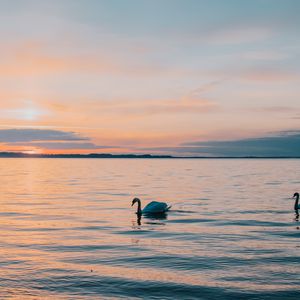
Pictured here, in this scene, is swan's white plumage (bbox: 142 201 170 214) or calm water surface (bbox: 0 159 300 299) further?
swan's white plumage (bbox: 142 201 170 214)

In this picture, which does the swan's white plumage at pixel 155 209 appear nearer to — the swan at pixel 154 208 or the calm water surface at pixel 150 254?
the swan at pixel 154 208

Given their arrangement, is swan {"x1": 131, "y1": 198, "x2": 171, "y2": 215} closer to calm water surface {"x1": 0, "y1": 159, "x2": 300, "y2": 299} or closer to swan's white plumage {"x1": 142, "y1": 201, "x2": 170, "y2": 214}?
swan's white plumage {"x1": 142, "y1": 201, "x2": 170, "y2": 214}

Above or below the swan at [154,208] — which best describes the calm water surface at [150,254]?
below

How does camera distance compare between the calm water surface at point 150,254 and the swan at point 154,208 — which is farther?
the swan at point 154,208

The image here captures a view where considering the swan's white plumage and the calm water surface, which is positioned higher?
the swan's white plumage

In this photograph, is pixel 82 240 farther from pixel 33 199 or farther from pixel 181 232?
pixel 33 199

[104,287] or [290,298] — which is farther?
[104,287]

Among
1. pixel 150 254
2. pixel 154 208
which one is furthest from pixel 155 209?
pixel 150 254

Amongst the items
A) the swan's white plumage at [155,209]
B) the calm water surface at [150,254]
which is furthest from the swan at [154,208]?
the calm water surface at [150,254]

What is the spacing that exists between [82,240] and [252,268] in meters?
8.96

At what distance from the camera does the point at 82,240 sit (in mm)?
23203

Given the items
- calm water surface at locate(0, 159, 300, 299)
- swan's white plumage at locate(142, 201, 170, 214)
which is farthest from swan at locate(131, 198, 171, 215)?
calm water surface at locate(0, 159, 300, 299)

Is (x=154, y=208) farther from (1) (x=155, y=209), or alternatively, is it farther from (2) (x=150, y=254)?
(2) (x=150, y=254)

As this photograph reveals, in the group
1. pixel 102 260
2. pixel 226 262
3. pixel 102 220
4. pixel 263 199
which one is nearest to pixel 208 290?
pixel 226 262
